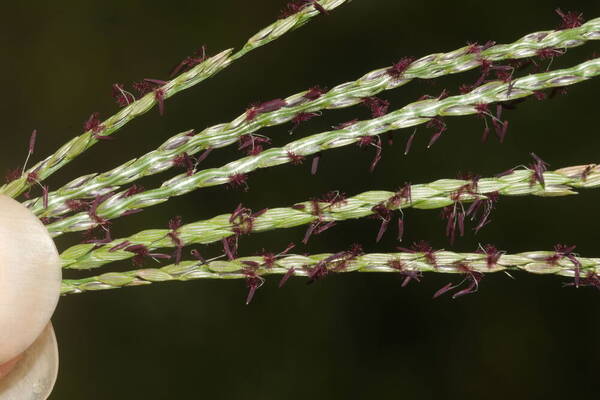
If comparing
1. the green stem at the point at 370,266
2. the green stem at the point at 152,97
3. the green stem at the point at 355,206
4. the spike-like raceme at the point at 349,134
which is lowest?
the green stem at the point at 370,266

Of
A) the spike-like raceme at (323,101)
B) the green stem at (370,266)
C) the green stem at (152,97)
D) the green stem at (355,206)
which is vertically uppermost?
the green stem at (152,97)

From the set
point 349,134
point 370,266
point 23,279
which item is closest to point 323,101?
point 349,134

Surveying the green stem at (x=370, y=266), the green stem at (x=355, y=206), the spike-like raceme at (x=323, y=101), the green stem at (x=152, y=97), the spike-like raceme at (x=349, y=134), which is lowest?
the green stem at (x=370, y=266)

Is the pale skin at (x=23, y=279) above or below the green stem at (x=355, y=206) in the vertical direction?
above

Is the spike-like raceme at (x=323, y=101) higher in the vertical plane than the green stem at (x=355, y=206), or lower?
higher

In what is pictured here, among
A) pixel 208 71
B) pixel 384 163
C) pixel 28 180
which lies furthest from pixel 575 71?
pixel 384 163

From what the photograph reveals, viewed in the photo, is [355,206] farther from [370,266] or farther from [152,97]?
[152,97]

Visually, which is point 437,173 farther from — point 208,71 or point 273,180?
point 208,71
